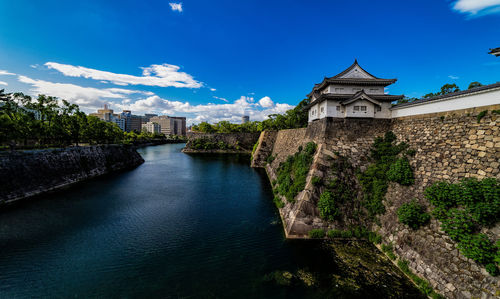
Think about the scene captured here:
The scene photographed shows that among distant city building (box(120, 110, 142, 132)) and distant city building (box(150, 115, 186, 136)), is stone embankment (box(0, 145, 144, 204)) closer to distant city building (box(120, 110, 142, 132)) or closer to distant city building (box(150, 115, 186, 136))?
distant city building (box(120, 110, 142, 132))

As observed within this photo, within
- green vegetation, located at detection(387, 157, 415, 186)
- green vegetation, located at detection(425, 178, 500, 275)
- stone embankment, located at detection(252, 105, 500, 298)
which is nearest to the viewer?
green vegetation, located at detection(425, 178, 500, 275)

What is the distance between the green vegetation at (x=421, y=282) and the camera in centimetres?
741

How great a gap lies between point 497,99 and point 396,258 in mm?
9470

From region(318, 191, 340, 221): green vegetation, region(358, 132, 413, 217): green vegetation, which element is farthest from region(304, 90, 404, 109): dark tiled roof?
region(318, 191, 340, 221): green vegetation

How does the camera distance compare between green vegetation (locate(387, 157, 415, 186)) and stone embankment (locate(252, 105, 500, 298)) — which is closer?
stone embankment (locate(252, 105, 500, 298))

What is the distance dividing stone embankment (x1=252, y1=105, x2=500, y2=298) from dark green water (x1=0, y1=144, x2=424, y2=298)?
1.56 meters

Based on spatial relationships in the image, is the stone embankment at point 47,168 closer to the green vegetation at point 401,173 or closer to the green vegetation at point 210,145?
the green vegetation at point 210,145

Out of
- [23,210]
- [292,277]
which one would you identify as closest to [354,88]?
[292,277]

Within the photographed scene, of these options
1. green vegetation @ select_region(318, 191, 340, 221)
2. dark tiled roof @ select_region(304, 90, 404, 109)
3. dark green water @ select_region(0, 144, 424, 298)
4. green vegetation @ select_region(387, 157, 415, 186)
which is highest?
dark tiled roof @ select_region(304, 90, 404, 109)

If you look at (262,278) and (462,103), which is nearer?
(262,278)

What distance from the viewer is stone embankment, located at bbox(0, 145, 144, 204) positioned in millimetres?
18203

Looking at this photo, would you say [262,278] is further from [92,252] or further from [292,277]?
[92,252]

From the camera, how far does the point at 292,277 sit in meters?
8.81

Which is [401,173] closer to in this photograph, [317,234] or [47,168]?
[317,234]
